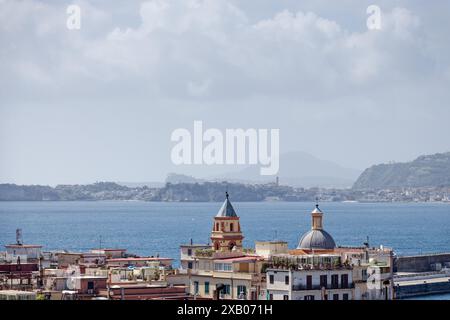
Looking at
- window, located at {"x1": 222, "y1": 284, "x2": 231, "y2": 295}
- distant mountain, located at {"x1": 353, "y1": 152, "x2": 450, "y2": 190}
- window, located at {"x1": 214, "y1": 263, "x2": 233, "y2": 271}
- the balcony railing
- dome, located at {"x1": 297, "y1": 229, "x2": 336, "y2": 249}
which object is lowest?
window, located at {"x1": 222, "y1": 284, "x2": 231, "y2": 295}

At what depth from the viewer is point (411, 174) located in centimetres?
17975

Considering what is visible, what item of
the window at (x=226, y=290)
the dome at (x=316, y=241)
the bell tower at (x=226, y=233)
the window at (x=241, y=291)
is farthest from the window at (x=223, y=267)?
the bell tower at (x=226, y=233)

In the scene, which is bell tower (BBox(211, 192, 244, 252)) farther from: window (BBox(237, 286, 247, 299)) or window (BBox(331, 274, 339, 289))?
window (BBox(331, 274, 339, 289))

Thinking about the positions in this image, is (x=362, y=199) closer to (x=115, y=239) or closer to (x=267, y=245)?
(x=115, y=239)

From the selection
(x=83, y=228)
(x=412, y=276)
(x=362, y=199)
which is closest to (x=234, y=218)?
(x=412, y=276)

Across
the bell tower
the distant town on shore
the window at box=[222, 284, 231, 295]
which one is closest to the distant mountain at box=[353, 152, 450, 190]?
the distant town on shore

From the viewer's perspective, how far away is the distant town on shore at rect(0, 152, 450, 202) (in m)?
149

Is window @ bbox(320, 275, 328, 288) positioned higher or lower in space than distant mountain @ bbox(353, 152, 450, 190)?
lower

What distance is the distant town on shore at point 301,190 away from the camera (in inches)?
5851

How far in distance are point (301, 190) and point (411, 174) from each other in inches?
1059

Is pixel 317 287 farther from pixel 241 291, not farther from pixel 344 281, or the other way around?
pixel 241 291
